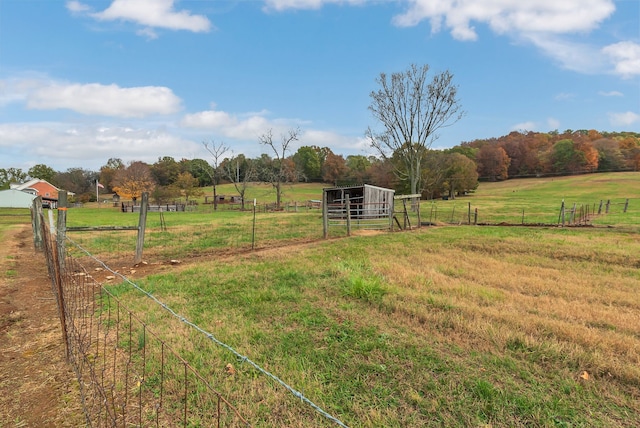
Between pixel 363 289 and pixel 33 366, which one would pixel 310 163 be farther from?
pixel 33 366

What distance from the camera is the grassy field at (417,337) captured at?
10.0ft

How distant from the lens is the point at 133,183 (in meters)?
59.9

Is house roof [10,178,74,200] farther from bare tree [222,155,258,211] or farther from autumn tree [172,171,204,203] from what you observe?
bare tree [222,155,258,211]

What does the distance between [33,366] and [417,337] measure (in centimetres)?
447

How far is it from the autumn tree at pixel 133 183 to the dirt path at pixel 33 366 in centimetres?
5757

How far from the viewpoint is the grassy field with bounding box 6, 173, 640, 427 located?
121 inches

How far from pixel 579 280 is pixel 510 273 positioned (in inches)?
49.9

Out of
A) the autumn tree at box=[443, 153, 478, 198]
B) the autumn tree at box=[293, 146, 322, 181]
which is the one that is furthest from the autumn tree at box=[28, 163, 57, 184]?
the autumn tree at box=[443, 153, 478, 198]

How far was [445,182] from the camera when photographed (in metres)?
60.3

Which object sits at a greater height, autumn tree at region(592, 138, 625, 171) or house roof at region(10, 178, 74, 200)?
autumn tree at region(592, 138, 625, 171)

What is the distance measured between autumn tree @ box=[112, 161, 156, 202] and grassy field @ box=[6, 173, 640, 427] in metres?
59.1

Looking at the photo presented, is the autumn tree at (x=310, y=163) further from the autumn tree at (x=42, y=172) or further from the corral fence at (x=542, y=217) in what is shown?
the corral fence at (x=542, y=217)

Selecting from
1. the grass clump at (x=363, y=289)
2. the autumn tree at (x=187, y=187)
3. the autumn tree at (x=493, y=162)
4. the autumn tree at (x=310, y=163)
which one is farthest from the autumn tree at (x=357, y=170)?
the grass clump at (x=363, y=289)

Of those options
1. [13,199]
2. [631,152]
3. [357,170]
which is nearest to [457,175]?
[357,170]
